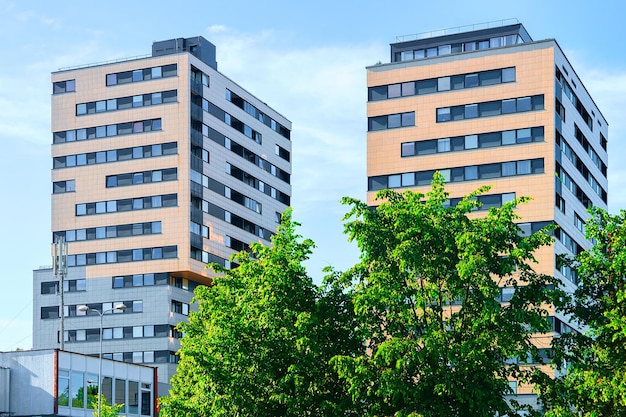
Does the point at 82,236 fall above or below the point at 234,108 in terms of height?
below

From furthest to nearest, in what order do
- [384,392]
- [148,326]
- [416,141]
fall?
[148,326], [416,141], [384,392]

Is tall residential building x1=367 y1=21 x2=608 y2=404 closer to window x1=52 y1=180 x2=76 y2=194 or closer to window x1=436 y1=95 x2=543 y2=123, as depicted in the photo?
window x1=436 y1=95 x2=543 y2=123

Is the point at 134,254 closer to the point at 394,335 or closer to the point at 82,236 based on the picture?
the point at 82,236

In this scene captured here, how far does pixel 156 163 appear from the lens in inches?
4788

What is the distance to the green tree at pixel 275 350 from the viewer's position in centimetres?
4928

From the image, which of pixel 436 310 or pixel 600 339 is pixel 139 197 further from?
pixel 600 339

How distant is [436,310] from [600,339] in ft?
23.7

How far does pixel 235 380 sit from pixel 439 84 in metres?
59.1

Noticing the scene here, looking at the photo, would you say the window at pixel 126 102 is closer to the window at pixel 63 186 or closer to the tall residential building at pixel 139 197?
the tall residential building at pixel 139 197

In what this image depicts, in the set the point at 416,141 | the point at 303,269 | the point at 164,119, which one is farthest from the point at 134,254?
the point at 303,269

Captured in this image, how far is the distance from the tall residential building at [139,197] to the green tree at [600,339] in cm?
7172

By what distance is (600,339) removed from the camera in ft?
164

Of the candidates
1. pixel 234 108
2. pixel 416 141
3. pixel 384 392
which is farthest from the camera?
pixel 234 108

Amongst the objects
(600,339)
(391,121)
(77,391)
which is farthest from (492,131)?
(600,339)
